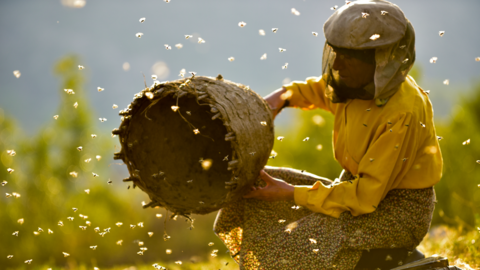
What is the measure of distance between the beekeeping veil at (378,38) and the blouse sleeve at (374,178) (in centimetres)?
26

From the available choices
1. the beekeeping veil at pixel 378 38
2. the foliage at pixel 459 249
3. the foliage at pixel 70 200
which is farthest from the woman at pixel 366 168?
the foliage at pixel 70 200

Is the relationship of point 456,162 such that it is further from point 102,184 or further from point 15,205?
point 15,205

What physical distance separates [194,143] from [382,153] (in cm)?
177

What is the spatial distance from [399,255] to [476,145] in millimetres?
13071

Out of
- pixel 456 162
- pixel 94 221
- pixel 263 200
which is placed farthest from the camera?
pixel 94 221

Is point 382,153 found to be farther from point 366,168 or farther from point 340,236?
point 340,236

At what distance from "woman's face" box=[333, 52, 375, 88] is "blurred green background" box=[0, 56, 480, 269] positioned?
12333mm

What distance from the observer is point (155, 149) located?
363 centimetres

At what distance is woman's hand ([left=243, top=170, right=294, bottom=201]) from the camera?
3.17 meters

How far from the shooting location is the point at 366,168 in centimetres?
293

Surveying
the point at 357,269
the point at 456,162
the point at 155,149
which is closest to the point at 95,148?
the point at 456,162

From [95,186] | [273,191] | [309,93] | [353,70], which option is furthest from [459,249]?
[95,186]

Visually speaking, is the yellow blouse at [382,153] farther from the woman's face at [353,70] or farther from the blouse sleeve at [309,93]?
the blouse sleeve at [309,93]

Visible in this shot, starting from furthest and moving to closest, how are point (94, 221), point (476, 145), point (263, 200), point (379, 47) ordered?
point (94, 221), point (476, 145), point (263, 200), point (379, 47)
